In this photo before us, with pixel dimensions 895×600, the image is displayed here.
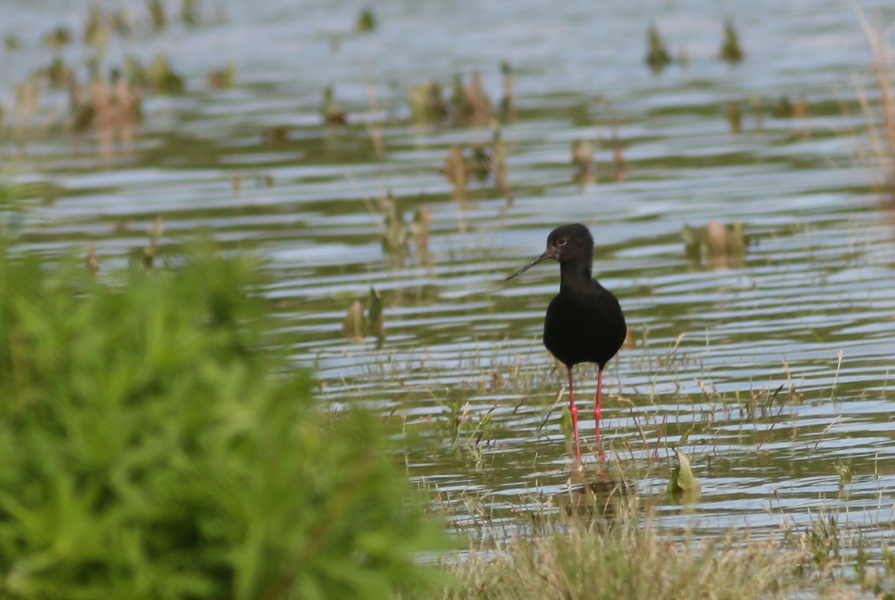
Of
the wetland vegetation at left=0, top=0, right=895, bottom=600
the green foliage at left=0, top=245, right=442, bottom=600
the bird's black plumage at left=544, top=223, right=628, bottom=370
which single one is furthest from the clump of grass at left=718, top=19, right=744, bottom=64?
the green foliage at left=0, top=245, right=442, bottom=600

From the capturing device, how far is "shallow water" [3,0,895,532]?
7246mm

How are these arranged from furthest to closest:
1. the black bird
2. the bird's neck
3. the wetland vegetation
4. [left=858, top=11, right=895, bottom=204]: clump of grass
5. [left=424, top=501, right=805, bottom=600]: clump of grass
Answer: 1. [left=858, top=11, right=895, bottom=204]: clump of grass
2. the bird's neck
3. the black bird
4. [left=424, top=501, right=805, bottom=600]: clump of grass
5. the wetland vegetation

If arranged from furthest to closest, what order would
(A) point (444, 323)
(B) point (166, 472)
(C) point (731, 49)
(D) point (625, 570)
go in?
(C) point (731, 49) < (A) point (444, 323) < (D) point (625, 570) < (B) point (166, 472)

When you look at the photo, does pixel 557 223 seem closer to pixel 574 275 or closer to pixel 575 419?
pixel 574 275

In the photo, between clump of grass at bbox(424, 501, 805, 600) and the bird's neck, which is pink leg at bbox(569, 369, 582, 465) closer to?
the bird's neck

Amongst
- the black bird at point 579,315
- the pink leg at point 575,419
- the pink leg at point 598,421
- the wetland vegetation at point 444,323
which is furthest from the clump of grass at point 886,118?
the pink leg at point 575,419

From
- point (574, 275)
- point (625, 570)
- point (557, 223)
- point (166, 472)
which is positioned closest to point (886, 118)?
point (557, 223)

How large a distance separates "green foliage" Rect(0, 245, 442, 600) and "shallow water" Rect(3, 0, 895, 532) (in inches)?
12.0

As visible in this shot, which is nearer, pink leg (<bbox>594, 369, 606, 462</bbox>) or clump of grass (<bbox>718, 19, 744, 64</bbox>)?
pink leg (<bbox>594, 369, 606, 462</bbox>)

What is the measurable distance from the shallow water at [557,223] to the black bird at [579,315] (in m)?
0.37

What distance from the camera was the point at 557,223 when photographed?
1334 centimetres

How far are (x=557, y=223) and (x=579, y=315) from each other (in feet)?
18.1

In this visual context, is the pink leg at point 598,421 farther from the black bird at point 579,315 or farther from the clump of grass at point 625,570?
the clump of grass at point 625,570

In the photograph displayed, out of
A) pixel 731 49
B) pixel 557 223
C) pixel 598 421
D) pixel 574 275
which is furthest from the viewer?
pixel 731 49
